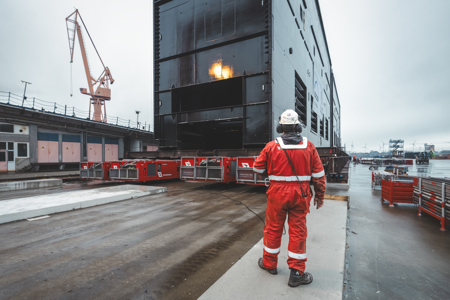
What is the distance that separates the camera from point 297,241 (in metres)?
2.12

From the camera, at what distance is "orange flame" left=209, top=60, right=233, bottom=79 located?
10.0 metres

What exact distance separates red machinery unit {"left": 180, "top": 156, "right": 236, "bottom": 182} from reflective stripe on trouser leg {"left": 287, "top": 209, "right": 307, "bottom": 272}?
596cm

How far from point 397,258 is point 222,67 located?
9.20 meters

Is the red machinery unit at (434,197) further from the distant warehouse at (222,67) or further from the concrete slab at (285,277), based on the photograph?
the distant warehouse at (222,67)

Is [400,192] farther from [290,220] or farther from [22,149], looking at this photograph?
[22,149]

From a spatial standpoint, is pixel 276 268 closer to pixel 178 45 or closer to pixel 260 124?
pixel 260 124

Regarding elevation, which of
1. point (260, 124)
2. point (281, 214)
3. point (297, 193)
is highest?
point (260, 124)

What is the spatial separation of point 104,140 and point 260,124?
20126mm

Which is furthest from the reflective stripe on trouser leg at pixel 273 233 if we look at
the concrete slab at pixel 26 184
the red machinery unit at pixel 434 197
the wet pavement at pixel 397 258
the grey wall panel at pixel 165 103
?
the grey wall panel at pixel 165 103

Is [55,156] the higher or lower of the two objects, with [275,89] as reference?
lower

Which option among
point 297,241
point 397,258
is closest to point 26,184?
point 297,241

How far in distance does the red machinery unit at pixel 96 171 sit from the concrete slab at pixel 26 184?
1.08m

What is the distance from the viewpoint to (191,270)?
2.48 metres

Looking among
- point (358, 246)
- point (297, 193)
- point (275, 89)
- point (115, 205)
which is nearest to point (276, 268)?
point (297, 193)
